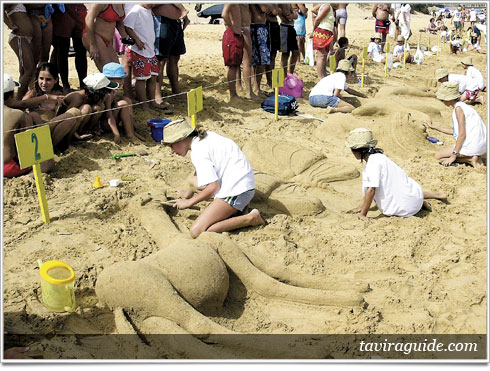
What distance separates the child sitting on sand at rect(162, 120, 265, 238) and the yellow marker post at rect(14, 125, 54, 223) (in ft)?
2.86

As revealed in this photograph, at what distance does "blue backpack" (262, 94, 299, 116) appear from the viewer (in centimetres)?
Answer: 705

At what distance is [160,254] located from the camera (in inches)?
125

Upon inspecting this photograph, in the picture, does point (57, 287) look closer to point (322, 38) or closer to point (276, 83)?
point (276, 83)

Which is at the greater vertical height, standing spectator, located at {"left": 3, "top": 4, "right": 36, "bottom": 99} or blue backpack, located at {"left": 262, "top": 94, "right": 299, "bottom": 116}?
standing spectator, located at {"left": 3, "top": 4, "right": 36, "bottom": 99}

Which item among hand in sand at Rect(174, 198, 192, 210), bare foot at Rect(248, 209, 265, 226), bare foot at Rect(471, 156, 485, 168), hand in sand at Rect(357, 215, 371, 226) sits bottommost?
hand in sand at Rect(357, 215, 371, 226)

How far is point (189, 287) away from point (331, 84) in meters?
5.14

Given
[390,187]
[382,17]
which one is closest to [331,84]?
[390,187]

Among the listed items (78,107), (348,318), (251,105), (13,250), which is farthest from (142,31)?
(348,318)

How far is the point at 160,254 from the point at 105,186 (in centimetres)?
159

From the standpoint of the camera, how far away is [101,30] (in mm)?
5594

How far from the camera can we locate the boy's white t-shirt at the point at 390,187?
408cm

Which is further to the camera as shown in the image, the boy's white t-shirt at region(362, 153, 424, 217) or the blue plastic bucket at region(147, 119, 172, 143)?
the blue plastic bucket at region(147, 119, 172, 143)

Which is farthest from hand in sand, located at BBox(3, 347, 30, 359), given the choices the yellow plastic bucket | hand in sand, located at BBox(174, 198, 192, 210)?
hand in sand, located at BBox(174, 198, 192, 210)

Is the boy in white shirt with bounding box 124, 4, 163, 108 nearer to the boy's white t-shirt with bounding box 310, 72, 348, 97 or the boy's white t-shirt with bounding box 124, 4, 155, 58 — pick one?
the boy's white t-shirt with bounding box 124, 4, 155, 58
